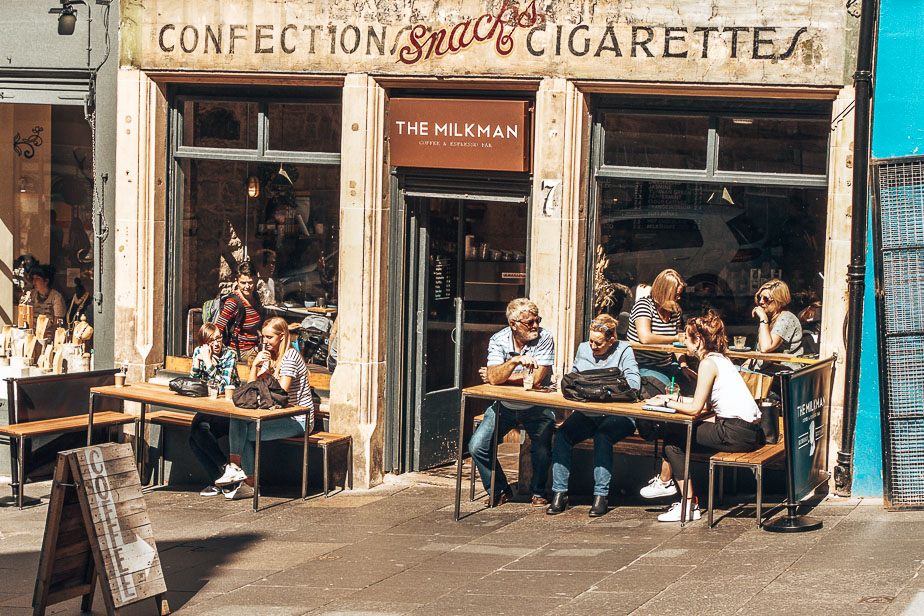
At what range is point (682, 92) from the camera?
402 inches

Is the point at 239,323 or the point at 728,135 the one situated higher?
the point at 728,135

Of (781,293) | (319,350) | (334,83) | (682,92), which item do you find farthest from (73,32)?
(781,293)

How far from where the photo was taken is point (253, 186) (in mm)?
11828

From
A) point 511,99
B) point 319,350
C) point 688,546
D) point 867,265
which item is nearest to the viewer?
point 688,546

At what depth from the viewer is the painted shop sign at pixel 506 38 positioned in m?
9.83

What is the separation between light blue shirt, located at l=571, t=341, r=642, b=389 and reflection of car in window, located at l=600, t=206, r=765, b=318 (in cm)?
100

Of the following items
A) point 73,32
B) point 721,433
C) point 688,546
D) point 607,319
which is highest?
point 73,32

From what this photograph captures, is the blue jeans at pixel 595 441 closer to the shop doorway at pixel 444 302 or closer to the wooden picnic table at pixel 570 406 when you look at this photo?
the wooden picnic table at pixel 570 406

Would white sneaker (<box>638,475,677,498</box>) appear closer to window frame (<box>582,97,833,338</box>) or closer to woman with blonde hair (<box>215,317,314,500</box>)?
window frame (<box>582,97,833,338</box>)

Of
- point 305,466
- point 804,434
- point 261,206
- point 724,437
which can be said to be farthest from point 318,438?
point 804,434

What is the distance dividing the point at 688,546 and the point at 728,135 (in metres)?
3.44

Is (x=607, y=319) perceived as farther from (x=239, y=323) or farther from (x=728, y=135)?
(x=239, y=323)

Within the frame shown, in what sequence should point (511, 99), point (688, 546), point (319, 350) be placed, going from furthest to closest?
point (319, 350) → point (511, 99) → point (688, 546)

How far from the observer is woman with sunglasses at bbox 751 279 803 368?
33.1ft
